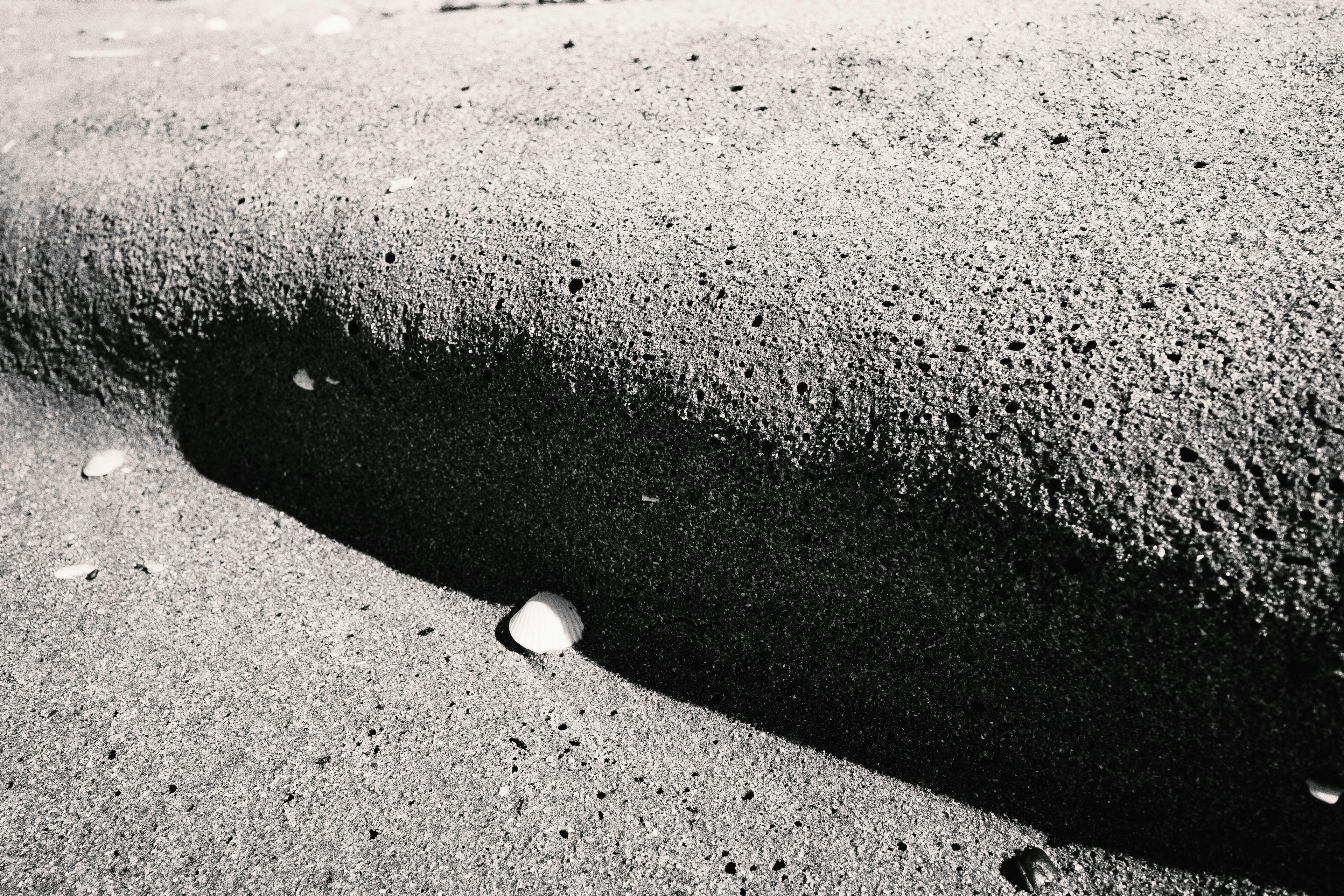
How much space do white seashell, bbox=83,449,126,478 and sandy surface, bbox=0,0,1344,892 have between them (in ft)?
0.52

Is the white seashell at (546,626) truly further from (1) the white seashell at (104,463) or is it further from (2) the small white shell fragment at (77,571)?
(1) the white seashell at (104,463)

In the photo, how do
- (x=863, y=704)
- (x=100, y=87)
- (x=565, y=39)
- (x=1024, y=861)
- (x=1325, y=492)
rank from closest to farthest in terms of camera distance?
(x=1325, y=492) → (x=1024, y=861) → (x=863, y=704) → (x=565, y=39) → (x=100, y=87)

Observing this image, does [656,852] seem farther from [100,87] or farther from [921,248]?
[100,87]

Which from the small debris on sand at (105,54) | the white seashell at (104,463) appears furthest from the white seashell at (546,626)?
the small debris on sand at (105,54)

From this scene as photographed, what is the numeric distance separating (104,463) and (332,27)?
6.41ft

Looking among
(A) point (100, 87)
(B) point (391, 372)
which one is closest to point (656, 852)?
(B) point (391, 372)

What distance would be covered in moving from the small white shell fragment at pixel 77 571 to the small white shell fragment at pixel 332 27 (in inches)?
83.7

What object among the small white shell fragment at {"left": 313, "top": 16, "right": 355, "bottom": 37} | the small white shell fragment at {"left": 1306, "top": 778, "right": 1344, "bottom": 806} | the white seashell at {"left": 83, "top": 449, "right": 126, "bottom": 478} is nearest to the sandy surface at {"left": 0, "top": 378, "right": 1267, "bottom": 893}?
the small white shell fragment at {"left": 1306, "top": 778, "right": 1344, "bottom": 806}

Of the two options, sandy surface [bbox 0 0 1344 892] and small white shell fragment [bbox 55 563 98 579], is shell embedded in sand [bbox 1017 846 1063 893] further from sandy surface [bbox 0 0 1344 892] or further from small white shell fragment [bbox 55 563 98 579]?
small white shell fragment [bbox 55 563 98 579]

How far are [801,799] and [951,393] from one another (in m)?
0.83

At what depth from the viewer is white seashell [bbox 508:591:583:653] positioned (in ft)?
6.38

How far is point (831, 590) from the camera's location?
70.8 inches

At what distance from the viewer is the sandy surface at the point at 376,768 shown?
158 cm

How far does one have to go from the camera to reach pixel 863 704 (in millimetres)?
1789
